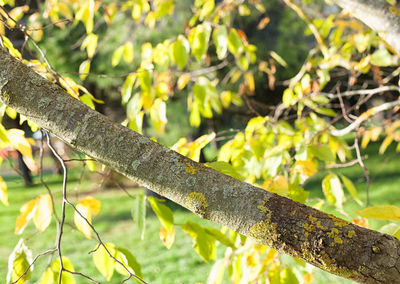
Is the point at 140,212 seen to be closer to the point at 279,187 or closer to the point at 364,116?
the point at 279,187

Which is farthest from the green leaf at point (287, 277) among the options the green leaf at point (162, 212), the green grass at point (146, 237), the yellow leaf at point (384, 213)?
the green grass at point (146, 237)

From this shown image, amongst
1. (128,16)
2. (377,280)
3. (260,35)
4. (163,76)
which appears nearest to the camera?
(377,280)

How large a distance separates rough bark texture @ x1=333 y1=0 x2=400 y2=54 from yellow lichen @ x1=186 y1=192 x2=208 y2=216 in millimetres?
920

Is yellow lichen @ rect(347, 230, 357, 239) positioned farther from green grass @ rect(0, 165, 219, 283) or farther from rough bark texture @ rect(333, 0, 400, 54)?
green grass @ rect(0, 165, 219, 283)

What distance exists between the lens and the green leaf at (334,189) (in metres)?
1.44

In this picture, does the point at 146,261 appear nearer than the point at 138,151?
No

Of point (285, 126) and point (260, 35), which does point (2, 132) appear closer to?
point (285, 126)

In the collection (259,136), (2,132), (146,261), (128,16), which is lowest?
(146,261)

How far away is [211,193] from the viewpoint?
68cm

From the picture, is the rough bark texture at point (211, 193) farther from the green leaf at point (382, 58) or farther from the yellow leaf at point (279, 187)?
the green leaf at point (382, 58)

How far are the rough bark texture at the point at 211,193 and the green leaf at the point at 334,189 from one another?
2.63 ft

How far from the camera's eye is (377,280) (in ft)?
2.04

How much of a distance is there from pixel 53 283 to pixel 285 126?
3.91 feet

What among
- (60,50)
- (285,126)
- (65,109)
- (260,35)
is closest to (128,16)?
(60,50)
